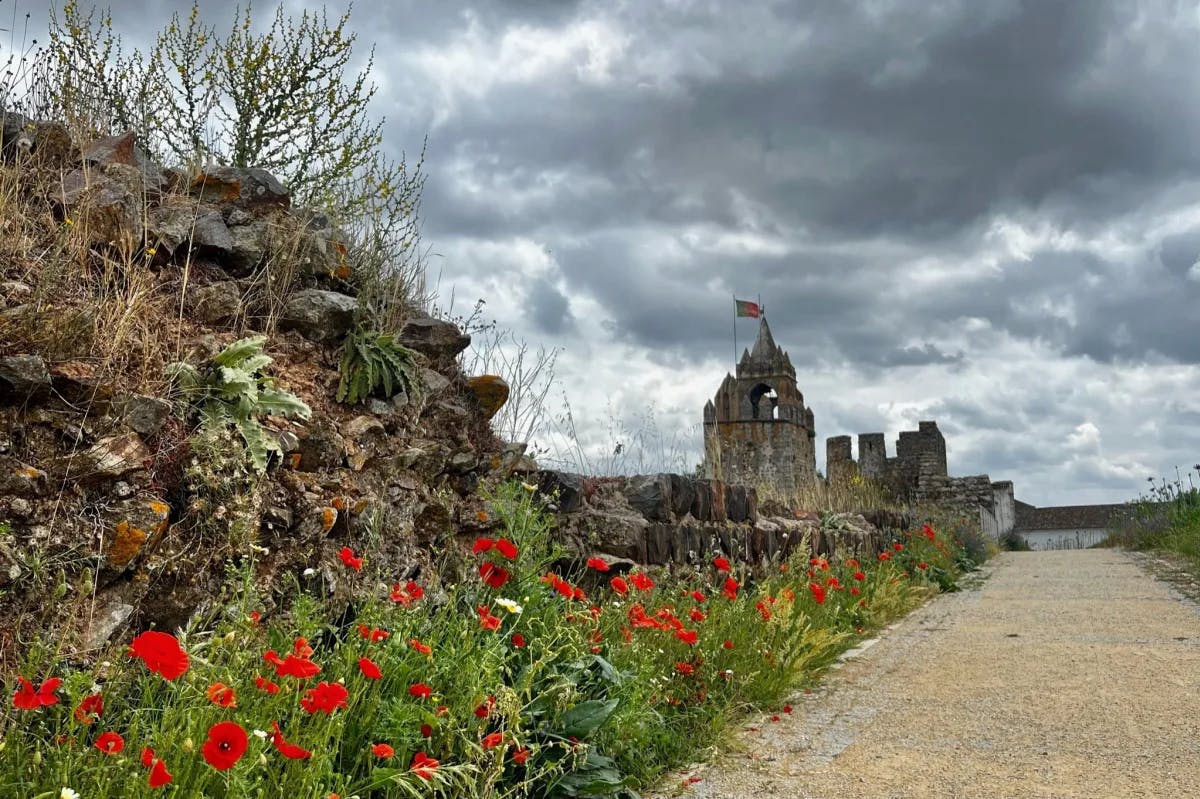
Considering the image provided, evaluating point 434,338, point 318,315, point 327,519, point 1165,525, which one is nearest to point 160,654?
point 327,519

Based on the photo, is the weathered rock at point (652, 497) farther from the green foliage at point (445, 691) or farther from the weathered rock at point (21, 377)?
the weathered rock at point (21, 377)

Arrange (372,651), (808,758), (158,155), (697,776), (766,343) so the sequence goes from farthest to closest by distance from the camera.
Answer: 1. (766,343)
2. (158,155)
3. (808,758)
4. (697,776)
5. (372,651)

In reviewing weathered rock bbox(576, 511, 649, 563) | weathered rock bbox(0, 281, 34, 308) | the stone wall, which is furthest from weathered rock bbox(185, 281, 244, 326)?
weathered rock bbox(576, 511, 649, 563)

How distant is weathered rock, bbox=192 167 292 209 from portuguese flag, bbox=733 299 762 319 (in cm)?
1629

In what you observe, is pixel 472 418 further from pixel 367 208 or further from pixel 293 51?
pixel 293 51

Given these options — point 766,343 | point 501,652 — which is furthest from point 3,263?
point 766,343

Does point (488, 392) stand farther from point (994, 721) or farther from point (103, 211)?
point (994, 721)

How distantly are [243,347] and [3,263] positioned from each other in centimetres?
107

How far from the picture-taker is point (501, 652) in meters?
3.41

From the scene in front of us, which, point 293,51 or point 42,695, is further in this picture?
point 293,51

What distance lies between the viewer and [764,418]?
781 inches

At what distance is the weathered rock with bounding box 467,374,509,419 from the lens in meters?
5.78

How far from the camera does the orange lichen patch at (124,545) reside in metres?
3.16

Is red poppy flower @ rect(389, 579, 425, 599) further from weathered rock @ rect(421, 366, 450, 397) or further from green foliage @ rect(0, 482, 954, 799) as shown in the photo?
weathered rock @ rect(421, 366, 450, 397)
